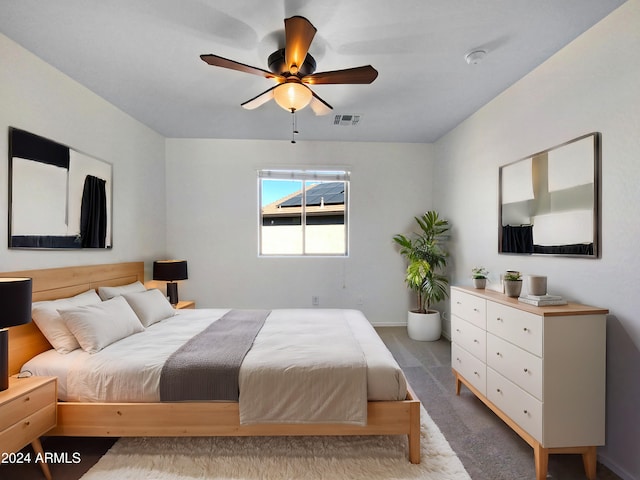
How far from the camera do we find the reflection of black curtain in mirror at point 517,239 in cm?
268

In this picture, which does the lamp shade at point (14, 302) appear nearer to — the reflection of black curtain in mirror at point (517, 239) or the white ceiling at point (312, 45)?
the white ceiling at point (312, 45)

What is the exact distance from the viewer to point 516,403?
6.68 ft

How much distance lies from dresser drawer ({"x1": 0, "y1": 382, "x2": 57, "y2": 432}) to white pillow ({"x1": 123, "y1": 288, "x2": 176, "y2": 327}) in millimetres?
980

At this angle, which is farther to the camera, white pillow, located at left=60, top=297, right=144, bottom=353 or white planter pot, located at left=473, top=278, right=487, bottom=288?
white planter pot, located at left=473, top=278, right=487, bottom=288

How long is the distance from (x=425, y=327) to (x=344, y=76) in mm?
3278

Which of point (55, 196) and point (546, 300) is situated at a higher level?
point (55, 196)

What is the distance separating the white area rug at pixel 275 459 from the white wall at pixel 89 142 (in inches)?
63.3

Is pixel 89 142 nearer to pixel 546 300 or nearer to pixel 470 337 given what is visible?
pixel 470 337

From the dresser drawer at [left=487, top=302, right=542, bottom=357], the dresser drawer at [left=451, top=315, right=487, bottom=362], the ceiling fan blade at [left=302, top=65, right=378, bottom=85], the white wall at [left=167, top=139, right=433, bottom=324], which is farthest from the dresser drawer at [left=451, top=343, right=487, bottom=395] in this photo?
the ceiling fan blade at [left=302, top=65, right=378, bottom=85]

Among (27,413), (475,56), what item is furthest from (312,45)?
(27,413)

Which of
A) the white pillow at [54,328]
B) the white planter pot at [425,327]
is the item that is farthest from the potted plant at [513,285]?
the white pillow at [54,328]

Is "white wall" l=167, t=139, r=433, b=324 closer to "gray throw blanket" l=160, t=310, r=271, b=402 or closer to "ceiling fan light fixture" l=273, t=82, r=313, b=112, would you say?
"ceiling fan light fixture" l=273, t=82, r=313, b=112

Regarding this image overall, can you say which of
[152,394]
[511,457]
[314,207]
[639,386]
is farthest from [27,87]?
[639,386]

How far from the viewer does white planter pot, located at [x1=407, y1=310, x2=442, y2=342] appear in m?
4.22
